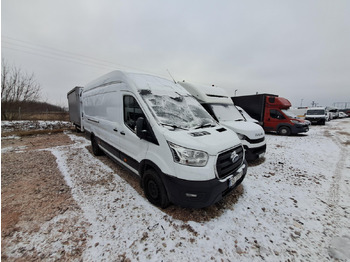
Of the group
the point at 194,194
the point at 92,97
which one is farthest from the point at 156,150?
the point at 92,97

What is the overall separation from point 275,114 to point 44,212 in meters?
12.6

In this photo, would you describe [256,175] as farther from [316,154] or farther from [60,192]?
[60,192]

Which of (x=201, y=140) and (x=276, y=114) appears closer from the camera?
(x=201, y=140)

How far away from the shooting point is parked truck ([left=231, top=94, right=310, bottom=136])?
989 cm

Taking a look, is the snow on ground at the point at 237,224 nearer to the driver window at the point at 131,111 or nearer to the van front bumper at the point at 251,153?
the van front bumper at the point at 251,153

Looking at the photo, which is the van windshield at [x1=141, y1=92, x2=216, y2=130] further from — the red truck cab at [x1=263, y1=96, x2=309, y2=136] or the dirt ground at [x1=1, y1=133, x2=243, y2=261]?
the red truck cab at [x1=263, y1=96, x2=309, y2=136]

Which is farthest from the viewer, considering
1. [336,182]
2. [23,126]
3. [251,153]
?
[23,126]

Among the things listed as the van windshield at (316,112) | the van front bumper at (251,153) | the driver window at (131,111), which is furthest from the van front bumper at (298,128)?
the van windshield at (316,112)

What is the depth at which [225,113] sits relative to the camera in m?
5.62

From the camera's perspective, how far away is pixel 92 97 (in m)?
5.51

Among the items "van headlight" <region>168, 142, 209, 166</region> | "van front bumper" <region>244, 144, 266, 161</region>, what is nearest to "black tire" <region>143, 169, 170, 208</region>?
"van headlight" <region>168, 142, 209, 166</region>

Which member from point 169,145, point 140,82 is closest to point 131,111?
point 140,82

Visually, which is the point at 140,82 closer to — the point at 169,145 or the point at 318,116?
the point at 169,145

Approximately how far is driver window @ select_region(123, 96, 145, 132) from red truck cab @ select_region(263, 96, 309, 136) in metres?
10.4
